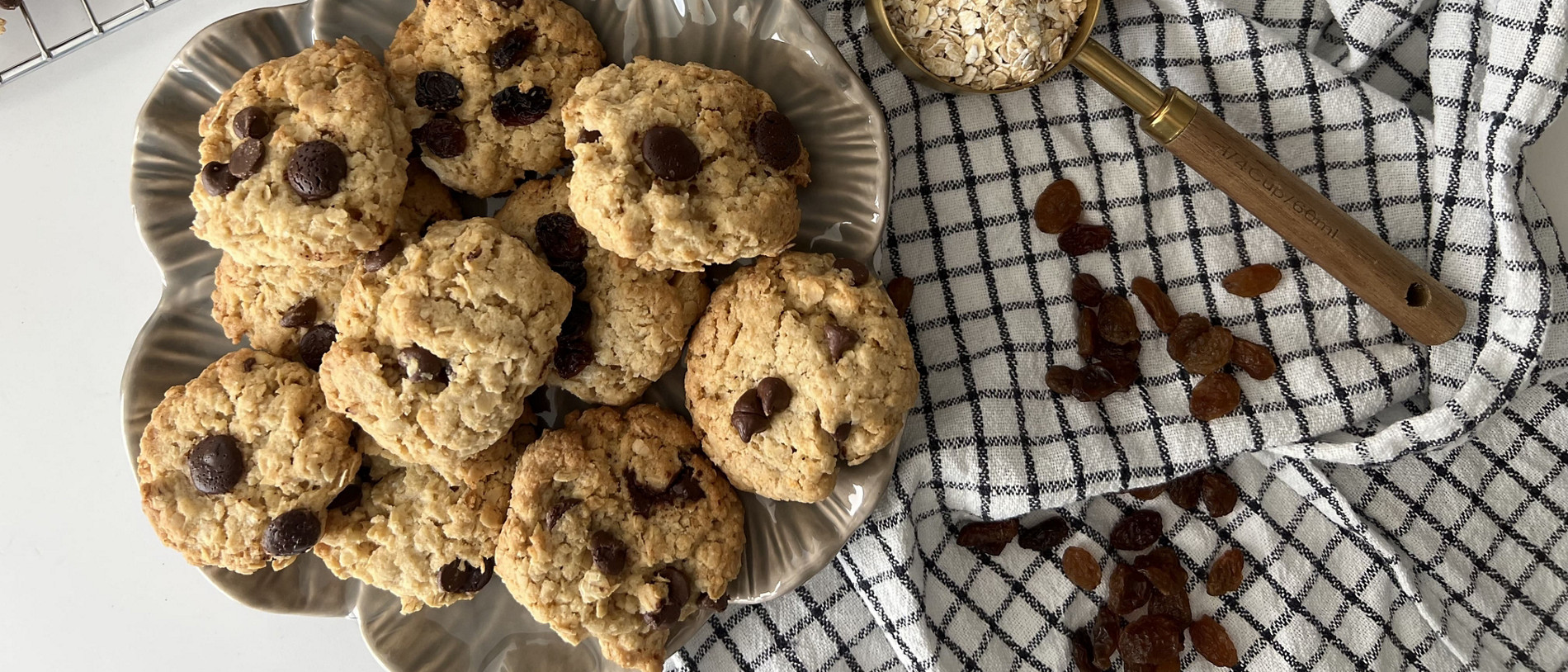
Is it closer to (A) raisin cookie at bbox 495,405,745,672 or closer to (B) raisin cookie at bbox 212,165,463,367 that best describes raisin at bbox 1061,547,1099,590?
(A) raisin cookie at bbox 495,405,745,672

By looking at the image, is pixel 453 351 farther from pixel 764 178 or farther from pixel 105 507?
pixel 105 507

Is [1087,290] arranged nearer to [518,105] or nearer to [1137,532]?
[1137,532]

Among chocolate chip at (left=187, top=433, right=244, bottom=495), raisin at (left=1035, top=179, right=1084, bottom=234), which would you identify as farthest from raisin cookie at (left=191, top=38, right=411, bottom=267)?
raisin at (left=1035, top=179, right=1084, bottom=234)

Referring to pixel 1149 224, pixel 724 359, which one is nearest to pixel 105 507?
pixel 724 359

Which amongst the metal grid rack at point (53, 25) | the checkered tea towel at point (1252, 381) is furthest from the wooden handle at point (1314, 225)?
the metal grid rack at point (53, 25)

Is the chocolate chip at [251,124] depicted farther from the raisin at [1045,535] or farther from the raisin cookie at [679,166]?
the raisin at [1045,535]
